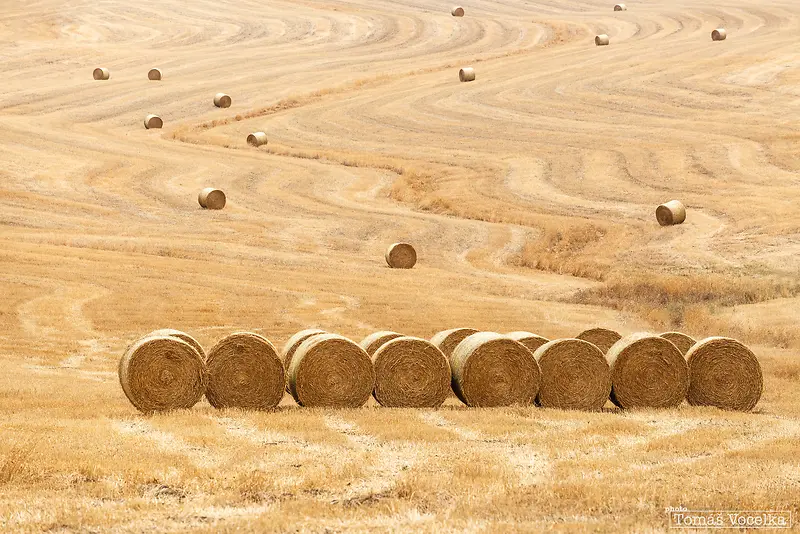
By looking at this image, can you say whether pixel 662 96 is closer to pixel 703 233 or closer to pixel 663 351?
pixel 703 233

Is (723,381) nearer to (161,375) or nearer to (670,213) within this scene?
(161,375)

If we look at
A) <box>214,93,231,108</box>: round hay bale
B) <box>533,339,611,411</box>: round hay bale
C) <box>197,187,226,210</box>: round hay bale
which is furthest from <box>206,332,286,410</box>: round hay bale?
<box>214,93,231,108</box>: round hay bale

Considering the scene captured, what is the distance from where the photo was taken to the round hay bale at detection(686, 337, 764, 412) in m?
18.0

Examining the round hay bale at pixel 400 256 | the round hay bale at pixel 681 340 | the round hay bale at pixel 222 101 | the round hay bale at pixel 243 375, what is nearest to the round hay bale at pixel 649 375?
the round hay bale at pixel 681 340

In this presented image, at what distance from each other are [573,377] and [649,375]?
1.31m

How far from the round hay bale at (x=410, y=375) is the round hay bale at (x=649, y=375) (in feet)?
9.58

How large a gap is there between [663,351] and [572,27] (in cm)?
8258

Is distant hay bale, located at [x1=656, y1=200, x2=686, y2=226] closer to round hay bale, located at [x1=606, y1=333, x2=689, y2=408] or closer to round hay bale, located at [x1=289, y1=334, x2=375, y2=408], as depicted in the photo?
round hay bale, located at [x1=606, y1=333, x2=689, y2=408]

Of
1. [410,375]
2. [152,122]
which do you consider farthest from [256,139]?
[410,375]

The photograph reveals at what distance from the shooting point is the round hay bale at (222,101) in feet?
237

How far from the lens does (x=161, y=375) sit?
1590 centimetres

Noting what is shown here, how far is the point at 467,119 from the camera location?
65312 mm

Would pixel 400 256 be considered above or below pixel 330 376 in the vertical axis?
below

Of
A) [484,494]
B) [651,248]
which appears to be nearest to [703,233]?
[651,248]
